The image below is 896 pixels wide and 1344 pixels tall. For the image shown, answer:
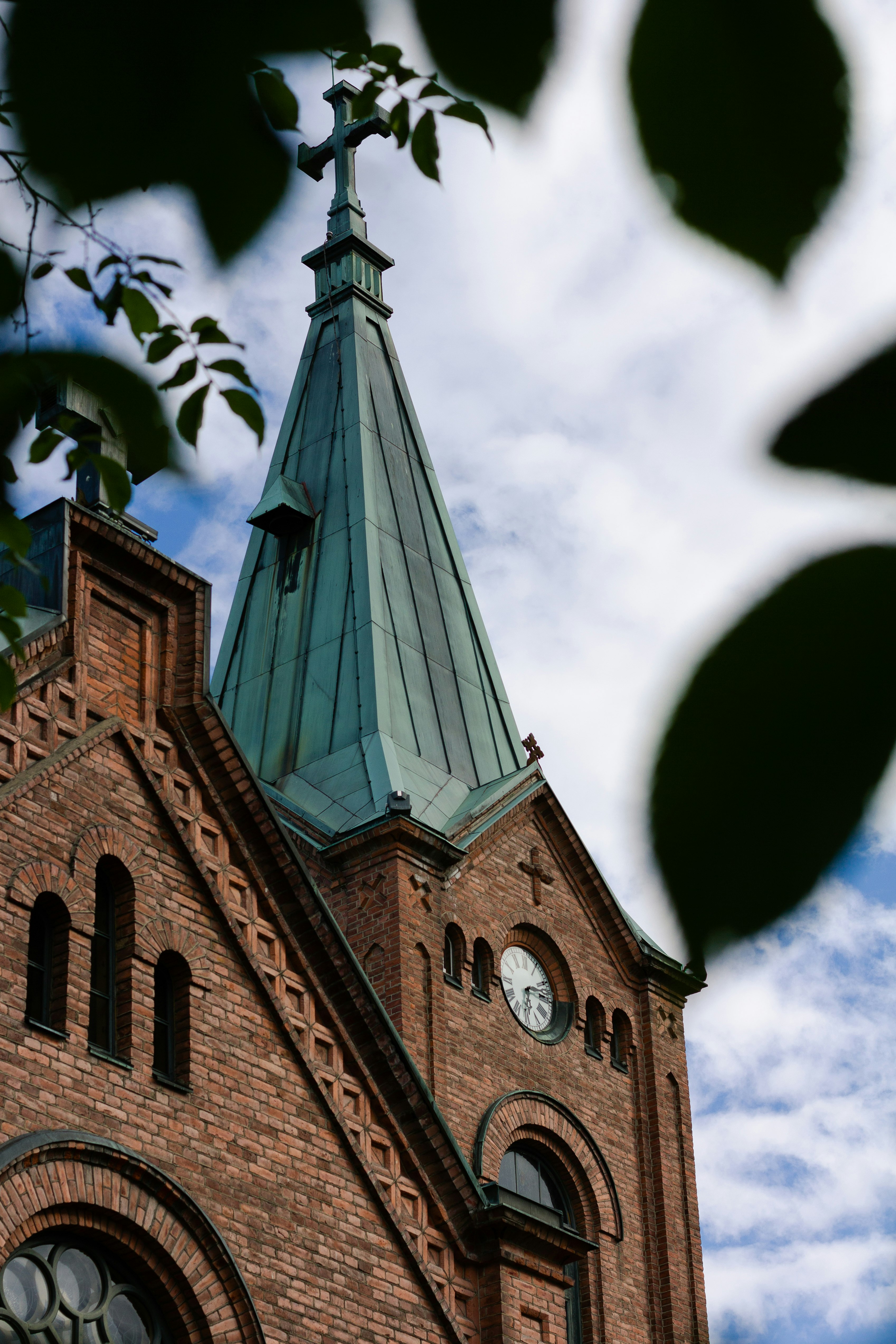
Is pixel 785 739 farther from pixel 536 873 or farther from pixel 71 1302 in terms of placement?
pixel 536 873

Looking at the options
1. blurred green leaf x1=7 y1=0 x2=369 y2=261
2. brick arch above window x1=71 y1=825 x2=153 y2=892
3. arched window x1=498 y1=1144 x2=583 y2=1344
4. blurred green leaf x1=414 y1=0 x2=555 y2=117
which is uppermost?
arched window x1=498 y1=1144 x2=583 y2=1344

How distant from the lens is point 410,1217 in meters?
12.8

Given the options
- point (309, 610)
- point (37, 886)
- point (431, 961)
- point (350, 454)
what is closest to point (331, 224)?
point (350, 454)

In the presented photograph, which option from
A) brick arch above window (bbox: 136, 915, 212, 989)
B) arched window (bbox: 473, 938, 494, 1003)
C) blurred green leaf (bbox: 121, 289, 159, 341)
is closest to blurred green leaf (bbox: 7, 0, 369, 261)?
blurred green leaf (bbox: 121, 289, 159, 341)

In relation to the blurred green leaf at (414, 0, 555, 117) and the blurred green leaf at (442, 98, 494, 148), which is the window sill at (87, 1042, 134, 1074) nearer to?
the blurred green leaf at (442, 98, 494, 148)

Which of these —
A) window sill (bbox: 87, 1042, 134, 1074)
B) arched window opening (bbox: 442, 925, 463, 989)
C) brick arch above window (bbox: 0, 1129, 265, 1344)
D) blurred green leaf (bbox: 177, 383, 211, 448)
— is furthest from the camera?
arched window opening (bbox: 442, 925, 463, 989)

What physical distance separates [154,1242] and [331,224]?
21.5 metres

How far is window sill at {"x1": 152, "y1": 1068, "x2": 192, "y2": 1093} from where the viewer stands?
36.9 ft

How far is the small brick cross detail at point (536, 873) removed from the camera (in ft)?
77.6

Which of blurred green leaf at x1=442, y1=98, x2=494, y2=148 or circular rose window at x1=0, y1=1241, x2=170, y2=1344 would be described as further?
circular rose window at x1=0, y1=1241, x2=170, y2=1344

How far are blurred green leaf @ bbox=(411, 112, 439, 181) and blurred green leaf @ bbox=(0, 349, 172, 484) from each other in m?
0.96

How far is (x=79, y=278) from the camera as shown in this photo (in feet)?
10.1

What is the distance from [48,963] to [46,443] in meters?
8.26

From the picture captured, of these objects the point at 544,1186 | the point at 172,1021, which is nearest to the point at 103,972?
the point at 172,1021
